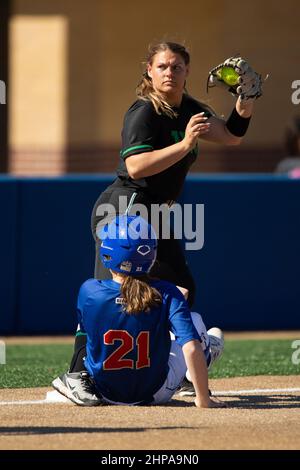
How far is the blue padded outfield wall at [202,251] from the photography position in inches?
453

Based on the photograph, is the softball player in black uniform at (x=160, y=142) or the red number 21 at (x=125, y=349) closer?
the red number 21 at (x=125, y=349)

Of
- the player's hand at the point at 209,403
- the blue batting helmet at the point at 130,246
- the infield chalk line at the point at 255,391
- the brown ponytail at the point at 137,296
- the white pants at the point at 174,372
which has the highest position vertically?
the blue batting helmet at the point at 130,246

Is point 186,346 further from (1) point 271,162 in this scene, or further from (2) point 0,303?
(1) point 271,162

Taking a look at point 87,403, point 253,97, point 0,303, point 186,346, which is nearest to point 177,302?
point 186,346

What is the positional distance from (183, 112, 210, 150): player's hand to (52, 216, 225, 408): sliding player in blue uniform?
47 cm

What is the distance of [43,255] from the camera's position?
11578mm

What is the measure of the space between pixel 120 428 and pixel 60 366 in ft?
10.4

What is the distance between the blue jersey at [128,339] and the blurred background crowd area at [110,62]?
526 inches

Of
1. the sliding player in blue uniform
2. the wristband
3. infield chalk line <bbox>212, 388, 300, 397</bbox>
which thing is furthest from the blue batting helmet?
infield chalk line <bbox>212, 388, 300, 397</bbox>

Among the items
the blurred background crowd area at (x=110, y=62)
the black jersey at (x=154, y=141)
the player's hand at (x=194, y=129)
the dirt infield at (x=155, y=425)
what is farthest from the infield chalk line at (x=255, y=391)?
the blurred background crowd area at (x=110, y=62)

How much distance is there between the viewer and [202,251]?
11828 millimetres

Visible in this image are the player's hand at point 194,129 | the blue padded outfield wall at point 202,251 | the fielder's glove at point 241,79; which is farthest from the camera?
the blue padded outfield wall at point 202,251

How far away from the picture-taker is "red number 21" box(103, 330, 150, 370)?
20.8ft

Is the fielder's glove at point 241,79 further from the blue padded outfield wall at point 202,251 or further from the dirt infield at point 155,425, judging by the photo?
the blue padded outfield wall at point 202,251
